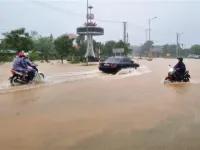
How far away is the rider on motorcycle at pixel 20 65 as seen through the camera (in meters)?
13.2

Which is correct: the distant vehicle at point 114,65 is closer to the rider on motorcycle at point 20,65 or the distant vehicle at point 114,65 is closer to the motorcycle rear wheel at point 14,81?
the rider on motorcycle at point 20,65

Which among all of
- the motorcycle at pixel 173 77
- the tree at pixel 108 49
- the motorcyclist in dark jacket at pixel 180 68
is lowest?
the motorcycle at pixel 173 77

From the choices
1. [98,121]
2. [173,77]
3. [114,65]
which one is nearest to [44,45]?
[114,65]

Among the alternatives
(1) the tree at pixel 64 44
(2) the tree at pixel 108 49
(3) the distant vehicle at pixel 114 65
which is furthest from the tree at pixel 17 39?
(2) the tree at pixel 108 49

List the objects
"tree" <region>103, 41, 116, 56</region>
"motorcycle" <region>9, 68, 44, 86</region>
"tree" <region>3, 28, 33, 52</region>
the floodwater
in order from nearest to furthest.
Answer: the floodwater, "motorcycle" <region>9, 68, 44, 86</region>, "tree" <region>3, 28, 33, 52</region>, "tree" <region>103, 41, 116, 56</region>

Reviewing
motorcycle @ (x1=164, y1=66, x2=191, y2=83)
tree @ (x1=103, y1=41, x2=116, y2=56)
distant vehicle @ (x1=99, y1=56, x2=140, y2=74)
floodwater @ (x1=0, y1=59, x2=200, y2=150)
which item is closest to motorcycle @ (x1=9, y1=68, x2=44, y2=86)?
floodwater @ (x1=0, y1=59, x2=200, y2=150)

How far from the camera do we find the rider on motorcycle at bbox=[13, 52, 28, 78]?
13164 mm

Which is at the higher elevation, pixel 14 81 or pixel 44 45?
pixel 44 45

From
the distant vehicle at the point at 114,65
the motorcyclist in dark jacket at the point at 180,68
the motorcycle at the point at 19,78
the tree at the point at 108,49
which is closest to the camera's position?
the motorcycle at the point at 19,78

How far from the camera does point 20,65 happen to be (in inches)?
523

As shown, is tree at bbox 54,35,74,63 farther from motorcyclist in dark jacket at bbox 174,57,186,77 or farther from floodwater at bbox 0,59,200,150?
floodwater at bbox 0,59,200,150

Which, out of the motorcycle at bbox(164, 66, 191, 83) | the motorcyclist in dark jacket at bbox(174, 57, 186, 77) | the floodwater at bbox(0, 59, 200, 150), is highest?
the motorcyclist in dark jacket at bbox(174, 57, 186, 77)

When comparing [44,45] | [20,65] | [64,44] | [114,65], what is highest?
[44,45]

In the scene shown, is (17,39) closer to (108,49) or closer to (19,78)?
(19,78)
